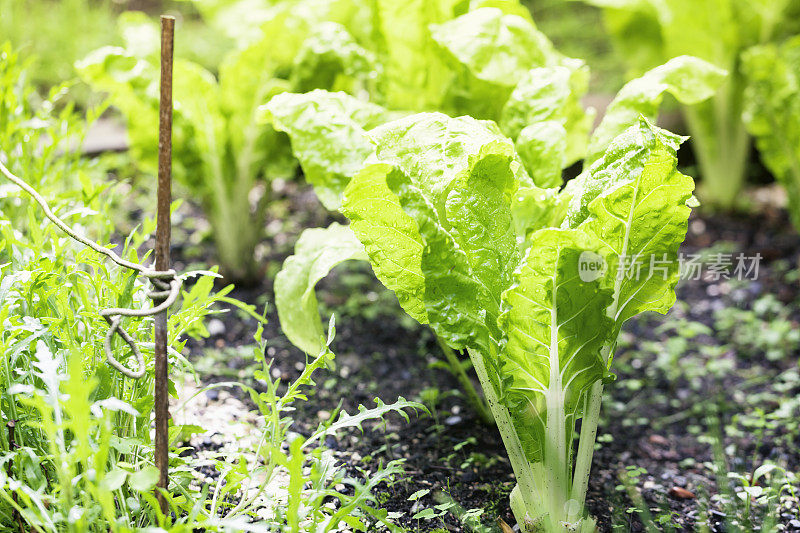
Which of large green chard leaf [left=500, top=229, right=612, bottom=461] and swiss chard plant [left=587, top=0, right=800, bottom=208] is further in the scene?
swiss chard plant [left=587, top=0, right=800, bottom=208]

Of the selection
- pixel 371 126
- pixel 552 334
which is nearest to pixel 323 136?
pixel 371 126

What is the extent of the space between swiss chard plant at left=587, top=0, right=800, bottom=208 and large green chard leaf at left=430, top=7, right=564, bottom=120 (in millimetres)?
1131

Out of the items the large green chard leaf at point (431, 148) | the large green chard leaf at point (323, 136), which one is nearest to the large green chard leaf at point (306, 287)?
the large green chard leaf at point (323, 136)

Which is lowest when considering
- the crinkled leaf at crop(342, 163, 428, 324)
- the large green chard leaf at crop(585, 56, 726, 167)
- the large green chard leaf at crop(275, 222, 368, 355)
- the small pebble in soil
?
the small pebble in soil

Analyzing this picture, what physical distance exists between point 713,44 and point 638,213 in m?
2.01

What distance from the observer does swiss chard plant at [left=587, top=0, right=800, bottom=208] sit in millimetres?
2748

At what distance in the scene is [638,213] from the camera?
45.7 inches

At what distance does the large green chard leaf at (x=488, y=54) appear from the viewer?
164cm

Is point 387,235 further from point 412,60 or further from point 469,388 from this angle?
point 412,60

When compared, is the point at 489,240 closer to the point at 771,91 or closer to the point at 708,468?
the point at 708,468

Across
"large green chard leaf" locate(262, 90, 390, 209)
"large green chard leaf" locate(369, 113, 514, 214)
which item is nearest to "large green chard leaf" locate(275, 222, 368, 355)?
"large green chard leaf" locate(262, 90, 390, 209)

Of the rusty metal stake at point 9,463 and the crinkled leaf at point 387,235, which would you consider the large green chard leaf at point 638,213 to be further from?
the rusty metal stake at point 9,463

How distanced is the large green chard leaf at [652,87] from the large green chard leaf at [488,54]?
11.3 inches

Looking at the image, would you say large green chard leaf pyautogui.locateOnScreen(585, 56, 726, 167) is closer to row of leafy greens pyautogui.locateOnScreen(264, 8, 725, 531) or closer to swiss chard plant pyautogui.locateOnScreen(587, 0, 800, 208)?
row of leafy greens pyautogui.locateOnScreen(264, 8, 725, 531)
